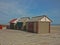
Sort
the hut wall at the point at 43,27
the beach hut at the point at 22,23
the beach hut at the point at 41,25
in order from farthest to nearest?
the beach hut at the point at 22,23 → the hut wall at the point at 43,27 → the beach hut at the point at 41,25

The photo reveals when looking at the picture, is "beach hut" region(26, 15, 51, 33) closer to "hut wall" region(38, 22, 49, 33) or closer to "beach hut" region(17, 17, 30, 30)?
"hut wall" region(38, 22, 49, 33)

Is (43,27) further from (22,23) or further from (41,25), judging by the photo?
(22,23)

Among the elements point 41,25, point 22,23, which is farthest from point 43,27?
point 22,23

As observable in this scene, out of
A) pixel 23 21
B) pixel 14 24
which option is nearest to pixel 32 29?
pixel 23 21

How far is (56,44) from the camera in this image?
1514cm

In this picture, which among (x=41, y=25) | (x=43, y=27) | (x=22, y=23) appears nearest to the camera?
(x=41, y=25)

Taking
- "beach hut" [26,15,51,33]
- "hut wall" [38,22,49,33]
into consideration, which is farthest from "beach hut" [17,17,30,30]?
"hut wall" [38,22,49,33]

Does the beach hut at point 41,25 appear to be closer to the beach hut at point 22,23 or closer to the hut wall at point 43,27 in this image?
the hut wall at point 43,27

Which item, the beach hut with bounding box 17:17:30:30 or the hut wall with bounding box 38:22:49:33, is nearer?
the hut wall with bounding box 38:22:49:33

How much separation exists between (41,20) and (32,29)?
391 centimetres

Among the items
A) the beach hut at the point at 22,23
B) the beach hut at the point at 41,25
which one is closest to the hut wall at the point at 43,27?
the beach hut at the point at 41,25

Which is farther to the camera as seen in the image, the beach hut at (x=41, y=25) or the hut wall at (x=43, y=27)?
the hut wall at (x=43, y=27)

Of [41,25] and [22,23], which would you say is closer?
[41,25]

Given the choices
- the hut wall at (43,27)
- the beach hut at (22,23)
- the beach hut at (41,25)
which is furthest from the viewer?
the beach hut at (22,23)
